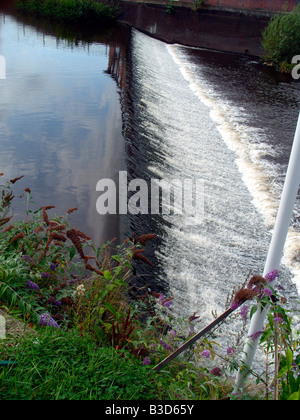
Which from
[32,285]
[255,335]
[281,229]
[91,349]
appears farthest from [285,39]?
[91,349]

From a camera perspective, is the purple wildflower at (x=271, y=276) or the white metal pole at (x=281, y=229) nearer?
the white metal pole at (x=281, y=229)

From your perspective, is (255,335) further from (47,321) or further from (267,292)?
(47,321)

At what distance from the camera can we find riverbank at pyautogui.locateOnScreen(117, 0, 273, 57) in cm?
2166

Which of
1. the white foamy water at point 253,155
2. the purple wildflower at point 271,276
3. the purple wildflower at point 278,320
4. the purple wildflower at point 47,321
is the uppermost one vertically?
the purple wildflower at point 271,276

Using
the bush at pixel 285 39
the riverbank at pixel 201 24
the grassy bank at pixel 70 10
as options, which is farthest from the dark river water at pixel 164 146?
the grassy bank at pixel 70 10

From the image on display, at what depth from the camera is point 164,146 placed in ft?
27.1

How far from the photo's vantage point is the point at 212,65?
17281mm

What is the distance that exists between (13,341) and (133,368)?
650 millimetres

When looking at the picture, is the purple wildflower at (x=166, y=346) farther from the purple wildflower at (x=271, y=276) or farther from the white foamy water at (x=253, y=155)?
the white foamy water at (x=253, y=155)

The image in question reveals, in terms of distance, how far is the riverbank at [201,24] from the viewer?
2166cm

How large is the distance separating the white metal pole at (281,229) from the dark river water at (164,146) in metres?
2.11

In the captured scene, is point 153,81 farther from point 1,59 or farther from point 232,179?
point 232,179

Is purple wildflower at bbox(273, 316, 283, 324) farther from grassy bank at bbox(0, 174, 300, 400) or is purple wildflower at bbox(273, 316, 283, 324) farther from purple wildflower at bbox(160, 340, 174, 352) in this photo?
purple wildflower at bbox(160, 340, 174, 352)
